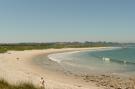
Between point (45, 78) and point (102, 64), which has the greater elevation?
point (45, 78)

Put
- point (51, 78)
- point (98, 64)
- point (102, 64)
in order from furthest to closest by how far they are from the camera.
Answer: point (102, 64)
point (98, 64)
point (51, 78)

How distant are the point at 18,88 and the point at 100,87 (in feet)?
27.6

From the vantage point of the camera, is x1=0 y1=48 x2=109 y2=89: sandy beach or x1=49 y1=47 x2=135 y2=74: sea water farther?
x1=49 y1=47 x2=135 y2=74: sea water

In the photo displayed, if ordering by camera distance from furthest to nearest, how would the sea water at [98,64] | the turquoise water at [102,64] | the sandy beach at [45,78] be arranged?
the turquoise water at [102,64] < the sea water at [98,64] < the sandy beach at [45,78]

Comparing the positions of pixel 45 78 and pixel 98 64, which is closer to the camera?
pixel 45 78

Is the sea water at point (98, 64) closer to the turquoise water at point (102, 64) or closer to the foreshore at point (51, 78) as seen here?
the turquoise water at point (102, 64)

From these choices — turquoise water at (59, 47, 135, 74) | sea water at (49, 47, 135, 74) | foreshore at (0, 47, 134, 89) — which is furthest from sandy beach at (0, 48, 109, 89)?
turquoise water at (59, 47, 135, 74)

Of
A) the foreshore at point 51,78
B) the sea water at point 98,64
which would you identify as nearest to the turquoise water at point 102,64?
the sea water at point 98,64

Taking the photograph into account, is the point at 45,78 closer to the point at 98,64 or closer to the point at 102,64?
the point at 98,64

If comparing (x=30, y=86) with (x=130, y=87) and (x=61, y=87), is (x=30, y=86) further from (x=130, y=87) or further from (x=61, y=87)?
(x=130, y=87)

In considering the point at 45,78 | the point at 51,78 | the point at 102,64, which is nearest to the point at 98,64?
the point at 102,64

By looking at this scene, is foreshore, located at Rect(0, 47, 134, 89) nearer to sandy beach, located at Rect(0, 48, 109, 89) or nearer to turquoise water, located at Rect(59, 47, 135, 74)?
sandy beach, located at Rect(0, 48, 109, 89)

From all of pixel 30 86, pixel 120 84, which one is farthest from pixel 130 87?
pixel 30 86

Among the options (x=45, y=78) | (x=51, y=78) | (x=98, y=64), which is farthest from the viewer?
(x=98, y=64)
